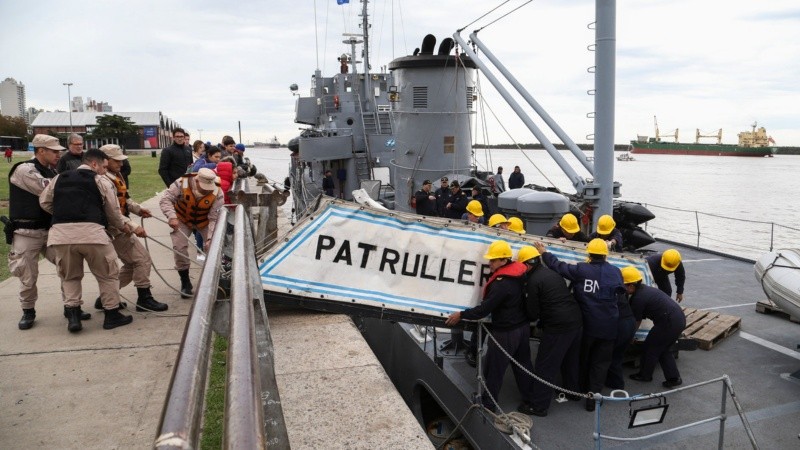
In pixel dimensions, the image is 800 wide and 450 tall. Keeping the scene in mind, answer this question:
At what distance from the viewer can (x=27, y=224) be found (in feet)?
15.6

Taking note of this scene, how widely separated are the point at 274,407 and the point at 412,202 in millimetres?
12139

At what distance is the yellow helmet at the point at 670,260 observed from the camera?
623cm

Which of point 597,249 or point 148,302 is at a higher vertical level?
point 597,249

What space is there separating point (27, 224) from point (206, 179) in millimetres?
1574

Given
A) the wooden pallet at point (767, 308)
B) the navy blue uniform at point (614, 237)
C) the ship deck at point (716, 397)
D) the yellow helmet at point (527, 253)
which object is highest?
the yellow helmet at point (527, 253)

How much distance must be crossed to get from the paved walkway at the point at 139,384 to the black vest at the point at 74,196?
1.05 m

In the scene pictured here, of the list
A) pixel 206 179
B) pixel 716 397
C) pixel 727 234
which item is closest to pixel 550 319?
pixel 716 397

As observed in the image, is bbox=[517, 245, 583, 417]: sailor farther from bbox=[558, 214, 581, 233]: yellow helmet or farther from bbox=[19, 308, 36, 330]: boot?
bbox=[19, 308, 36, 330]: boot

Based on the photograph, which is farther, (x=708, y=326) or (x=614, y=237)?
(x=614, y=237)

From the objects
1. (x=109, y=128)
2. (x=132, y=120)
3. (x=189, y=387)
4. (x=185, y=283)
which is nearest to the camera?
(x=189, y=387)

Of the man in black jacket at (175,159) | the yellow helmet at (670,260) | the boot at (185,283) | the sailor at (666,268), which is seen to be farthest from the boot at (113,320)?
the yellow helmet at (670,260)

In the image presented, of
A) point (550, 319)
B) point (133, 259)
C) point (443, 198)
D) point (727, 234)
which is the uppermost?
point (443, 198)

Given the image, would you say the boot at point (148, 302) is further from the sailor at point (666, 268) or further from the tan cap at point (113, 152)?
the sailor at point (666, 268)

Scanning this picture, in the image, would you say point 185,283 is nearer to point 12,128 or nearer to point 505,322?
point 505,322
